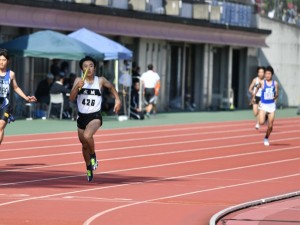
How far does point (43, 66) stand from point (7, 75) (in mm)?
20255

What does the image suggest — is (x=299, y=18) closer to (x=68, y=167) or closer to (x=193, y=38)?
(x=193, y=38)

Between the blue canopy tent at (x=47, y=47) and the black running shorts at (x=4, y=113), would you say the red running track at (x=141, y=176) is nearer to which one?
the black running shorts at (x=4, y=113)

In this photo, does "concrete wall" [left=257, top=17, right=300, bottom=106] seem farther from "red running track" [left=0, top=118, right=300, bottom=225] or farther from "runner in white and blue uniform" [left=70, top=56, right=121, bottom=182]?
"runner in white and blue uniform" [left=70, top=56, right=121, bottom=182]

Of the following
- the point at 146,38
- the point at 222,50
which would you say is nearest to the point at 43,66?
the point at 146,38

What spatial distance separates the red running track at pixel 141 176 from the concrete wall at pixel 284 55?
2654 centimetres

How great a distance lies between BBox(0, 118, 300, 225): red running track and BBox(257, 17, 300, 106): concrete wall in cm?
2654

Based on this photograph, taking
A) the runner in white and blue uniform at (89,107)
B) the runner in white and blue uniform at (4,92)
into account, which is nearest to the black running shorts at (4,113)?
the runner in white and blue uniform at (4,92)

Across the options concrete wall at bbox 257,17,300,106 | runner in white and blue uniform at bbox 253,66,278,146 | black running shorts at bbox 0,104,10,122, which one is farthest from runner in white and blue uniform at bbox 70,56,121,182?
concrete wall at bbox 257,17,300,106

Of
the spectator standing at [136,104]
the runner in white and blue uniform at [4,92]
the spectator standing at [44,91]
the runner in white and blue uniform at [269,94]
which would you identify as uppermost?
the runner in white and blue uniform at [4,92]

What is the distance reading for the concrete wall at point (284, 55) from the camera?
5744cm

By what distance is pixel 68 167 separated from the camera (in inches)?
774

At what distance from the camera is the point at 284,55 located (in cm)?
5809

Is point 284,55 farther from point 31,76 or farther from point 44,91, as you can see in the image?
point 44,91

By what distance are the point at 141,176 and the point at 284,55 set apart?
133ft
